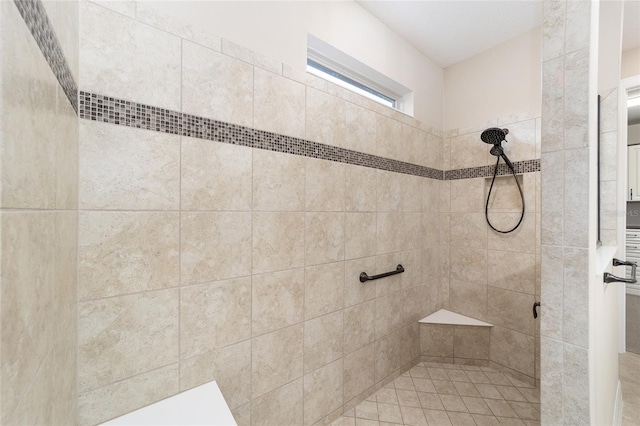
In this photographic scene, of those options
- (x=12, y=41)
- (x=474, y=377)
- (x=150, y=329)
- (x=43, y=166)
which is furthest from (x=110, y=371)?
(x=474, y=377)

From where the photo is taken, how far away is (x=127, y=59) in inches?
40.4

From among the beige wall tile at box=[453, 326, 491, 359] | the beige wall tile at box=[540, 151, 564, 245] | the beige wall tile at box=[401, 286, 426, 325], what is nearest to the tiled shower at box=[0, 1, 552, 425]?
the beige wall tile at box=[401, 286, 426, 325]

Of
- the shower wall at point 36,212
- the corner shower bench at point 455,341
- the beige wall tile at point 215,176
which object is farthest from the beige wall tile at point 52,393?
the corner shower bench at point 455,341

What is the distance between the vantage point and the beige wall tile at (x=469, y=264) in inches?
Answer: 94.8

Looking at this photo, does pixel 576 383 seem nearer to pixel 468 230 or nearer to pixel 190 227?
pixel 190 227

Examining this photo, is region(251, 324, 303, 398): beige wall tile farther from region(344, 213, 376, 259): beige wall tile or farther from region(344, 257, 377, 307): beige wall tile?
region(344, 213, 376, 259): beige wall tile

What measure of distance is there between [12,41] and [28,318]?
1.44ft

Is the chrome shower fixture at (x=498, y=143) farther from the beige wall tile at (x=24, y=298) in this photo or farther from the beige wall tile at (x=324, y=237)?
the beige wall tile at (x=24, y=298)

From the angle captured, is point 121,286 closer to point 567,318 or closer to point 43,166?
point 43,166

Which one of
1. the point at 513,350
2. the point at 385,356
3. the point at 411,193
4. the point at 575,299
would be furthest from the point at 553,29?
the point at 513,350

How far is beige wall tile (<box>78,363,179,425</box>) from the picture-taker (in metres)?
0.95

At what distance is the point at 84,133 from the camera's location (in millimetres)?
952

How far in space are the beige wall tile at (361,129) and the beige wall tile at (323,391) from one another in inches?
55.2

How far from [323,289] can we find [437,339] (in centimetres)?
141
